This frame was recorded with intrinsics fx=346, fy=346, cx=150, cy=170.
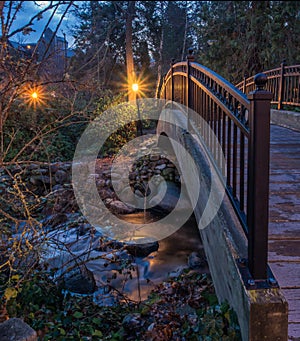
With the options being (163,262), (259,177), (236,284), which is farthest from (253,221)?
(163,262)

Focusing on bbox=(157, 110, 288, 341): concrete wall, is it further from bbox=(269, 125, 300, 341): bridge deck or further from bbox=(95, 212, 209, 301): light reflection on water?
bbox=(95, 212, 209, 301): light reflection on water

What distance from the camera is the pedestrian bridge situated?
1.78 meters

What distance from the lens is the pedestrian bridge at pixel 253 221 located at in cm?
178

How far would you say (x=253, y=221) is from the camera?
1.88 metres

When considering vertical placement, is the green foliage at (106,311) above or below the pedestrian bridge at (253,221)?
below

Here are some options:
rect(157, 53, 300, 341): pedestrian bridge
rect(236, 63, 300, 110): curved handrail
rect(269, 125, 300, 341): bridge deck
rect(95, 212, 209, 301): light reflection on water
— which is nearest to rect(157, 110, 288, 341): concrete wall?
rect(157, 53, 300, 341): pedestrian bridge

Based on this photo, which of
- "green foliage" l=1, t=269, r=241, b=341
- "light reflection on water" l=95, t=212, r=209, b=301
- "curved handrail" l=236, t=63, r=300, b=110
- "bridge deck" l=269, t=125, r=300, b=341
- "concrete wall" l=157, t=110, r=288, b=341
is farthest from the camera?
"curved handrail" l=236, t=63, r=300, b=110

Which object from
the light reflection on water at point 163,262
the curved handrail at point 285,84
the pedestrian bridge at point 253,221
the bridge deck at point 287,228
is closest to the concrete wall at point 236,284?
the pedestrian bridge at point 253,221

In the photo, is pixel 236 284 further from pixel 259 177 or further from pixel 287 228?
pixel 287 228

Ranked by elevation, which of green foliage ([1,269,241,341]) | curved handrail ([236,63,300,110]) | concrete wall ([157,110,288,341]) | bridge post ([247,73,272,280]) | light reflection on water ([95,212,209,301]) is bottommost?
light reflection on water ([95,212,209,301])

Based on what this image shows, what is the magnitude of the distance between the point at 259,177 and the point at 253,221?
244 millimetres

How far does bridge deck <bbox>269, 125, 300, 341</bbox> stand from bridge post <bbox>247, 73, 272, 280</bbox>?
0.26m

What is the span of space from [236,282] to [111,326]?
1.68 meters

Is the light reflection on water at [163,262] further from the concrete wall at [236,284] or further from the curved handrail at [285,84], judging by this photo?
the curved handrail at [285,84]
